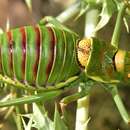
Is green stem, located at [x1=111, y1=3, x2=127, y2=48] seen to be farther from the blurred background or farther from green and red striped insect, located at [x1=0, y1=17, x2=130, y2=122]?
the blurred background

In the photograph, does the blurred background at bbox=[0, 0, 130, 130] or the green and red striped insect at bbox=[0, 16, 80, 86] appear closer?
the green and red striped insect at bbox=[0, 16, 80, 86]

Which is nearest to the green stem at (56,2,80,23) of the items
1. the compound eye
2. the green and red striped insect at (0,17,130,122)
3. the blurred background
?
the green and red striped insect at (0,17,130,122)

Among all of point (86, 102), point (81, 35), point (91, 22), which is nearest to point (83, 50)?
point (91, 22)

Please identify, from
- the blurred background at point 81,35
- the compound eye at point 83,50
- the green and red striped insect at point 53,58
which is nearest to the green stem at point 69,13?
the green and red striped insect at point 53,58

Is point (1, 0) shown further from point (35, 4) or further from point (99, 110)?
point (99, 110)

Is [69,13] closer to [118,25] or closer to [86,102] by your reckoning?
[118,25]

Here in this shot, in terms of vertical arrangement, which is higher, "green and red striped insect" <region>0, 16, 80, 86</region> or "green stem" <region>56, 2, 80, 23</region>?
"green stem" <region>56, 2, 80, 23</region>

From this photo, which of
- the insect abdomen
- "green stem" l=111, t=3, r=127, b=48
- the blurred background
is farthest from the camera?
the blurred background
